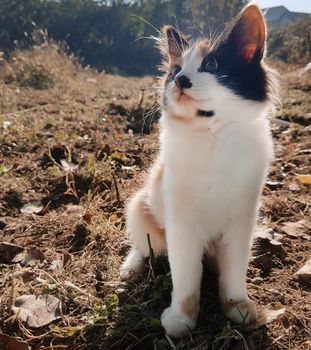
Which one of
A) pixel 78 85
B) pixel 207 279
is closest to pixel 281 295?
pixel 207 279

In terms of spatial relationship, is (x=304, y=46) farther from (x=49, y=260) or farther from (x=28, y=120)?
(x=49, y=260)

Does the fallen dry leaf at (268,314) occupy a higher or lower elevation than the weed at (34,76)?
higher

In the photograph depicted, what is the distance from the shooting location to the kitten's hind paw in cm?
213

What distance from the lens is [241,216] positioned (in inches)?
65.9

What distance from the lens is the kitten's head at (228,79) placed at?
5.35 ft

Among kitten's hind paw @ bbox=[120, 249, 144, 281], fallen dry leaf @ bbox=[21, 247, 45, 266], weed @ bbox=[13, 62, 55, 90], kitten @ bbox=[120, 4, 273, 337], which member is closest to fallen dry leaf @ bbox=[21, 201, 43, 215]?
fallen dry leaf @ bbox=[21, 247, 45, 266]

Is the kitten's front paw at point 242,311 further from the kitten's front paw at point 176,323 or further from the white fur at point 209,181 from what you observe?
the kitten's front paw at point 176,323

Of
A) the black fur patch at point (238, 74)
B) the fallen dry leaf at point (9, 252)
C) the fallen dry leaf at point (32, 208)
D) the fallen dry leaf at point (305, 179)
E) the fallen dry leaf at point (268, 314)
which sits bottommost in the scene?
the fallen dry leaf at point (32, 208)

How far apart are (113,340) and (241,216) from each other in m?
0.77

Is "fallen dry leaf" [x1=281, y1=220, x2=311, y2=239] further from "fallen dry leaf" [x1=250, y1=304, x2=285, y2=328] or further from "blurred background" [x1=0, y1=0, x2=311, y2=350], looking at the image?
"fallen dry leaf" [x1=250, y1=304, x2=285, y2=328]

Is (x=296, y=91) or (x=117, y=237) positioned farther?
(x=296, y=91)

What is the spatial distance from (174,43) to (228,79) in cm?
58

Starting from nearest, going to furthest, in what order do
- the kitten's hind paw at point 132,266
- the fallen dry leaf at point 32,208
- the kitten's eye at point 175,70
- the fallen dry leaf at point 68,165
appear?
the kitten's eye at point 175,70 < the kitten's hind paw at point 132,266 < the fallen dry leaf at point 32,208 < the fallen dry leaf at point 68,165

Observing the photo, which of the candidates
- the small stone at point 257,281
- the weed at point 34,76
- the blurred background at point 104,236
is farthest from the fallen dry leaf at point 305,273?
the weed at point 34,76
